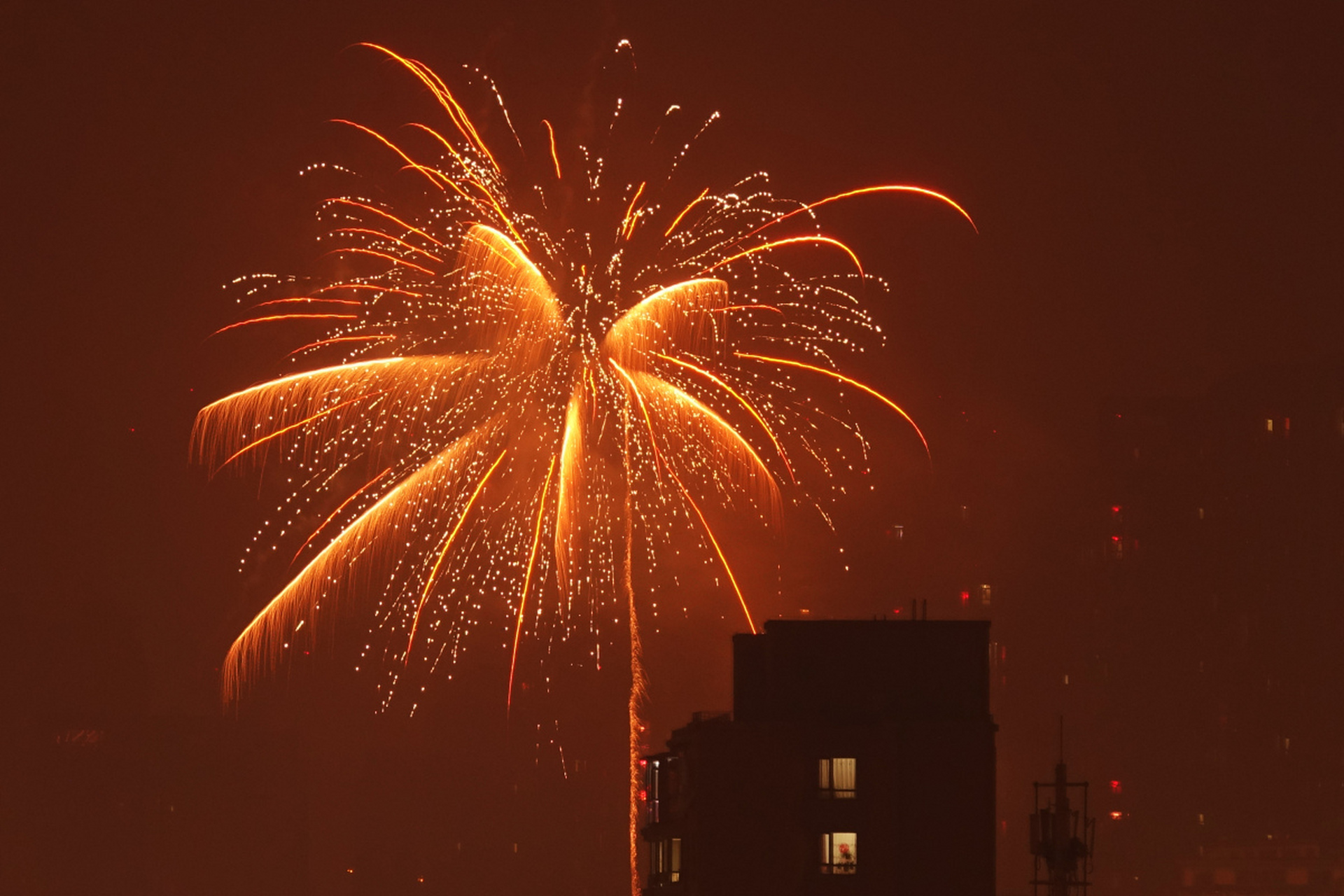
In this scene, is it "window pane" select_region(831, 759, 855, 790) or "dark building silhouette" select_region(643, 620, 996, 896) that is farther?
"window pane" select_region(831, 759, 855, 790)

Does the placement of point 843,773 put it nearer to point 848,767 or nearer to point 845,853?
point 848,767

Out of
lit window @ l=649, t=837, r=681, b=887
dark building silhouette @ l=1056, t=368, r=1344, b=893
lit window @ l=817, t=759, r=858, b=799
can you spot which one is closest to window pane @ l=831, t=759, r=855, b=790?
lit window @ l=817, t=759, r=858, b=799

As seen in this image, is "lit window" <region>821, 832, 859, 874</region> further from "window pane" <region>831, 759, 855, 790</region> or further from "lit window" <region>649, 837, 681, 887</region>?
"lit window" <region>649, 837, 681, 887</region>

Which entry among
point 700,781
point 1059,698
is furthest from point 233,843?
point 700,781

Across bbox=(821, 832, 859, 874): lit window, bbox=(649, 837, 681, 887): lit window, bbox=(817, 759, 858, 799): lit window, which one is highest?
bbox=(817, 759, 858, 799): lit window

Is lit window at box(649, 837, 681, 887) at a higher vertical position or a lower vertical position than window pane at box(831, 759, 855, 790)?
lower
